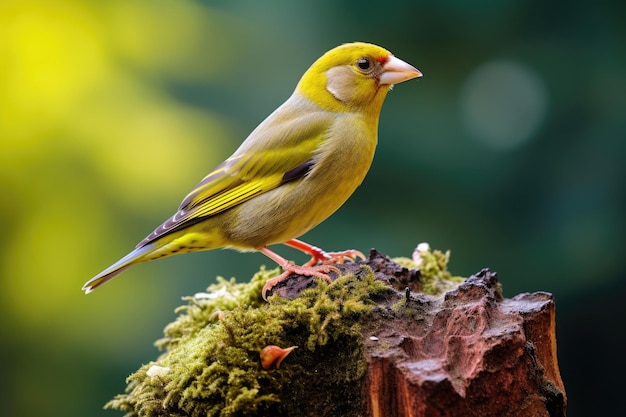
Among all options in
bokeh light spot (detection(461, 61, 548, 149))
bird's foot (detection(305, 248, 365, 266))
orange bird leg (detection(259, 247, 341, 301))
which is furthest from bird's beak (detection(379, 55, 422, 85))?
bokeh light spot (detection(461, 61, 548, 149))

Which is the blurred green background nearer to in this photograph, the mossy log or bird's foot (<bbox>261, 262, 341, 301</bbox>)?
bird's foot (<bbox>261, 262, 341, 301</bbox>)

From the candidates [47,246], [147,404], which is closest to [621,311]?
[147,404]

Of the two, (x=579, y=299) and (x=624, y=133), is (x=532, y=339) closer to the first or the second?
(x=579, y=299)

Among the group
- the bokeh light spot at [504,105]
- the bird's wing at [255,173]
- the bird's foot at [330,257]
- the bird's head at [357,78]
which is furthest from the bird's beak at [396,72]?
the bokeh light spot at [504,105]

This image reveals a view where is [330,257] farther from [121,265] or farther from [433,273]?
[121,265]

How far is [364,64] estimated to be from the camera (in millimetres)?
3199

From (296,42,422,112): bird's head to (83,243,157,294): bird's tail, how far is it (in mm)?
1057

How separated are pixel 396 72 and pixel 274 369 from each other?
162cm

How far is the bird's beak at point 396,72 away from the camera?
3.11 m

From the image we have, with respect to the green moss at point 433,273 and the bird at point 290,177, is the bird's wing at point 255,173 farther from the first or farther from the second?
the green moss at point 433,273

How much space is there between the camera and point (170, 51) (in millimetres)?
4609

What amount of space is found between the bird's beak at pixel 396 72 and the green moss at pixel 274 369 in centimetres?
119

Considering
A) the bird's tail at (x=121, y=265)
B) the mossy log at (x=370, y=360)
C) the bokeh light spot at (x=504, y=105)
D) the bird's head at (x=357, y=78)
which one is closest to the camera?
the mossy log at (x=370, y=360)

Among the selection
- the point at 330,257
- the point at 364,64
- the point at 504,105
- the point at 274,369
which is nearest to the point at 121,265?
the point at 330,257
